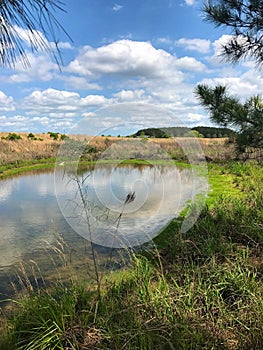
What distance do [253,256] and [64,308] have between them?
82.6 inches

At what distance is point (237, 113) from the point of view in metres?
3.95

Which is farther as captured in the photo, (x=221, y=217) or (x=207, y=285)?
(x=221, y=217)

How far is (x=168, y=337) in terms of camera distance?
2275mm

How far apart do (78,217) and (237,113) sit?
3185 mm

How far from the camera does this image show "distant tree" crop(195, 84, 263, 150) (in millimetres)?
3926

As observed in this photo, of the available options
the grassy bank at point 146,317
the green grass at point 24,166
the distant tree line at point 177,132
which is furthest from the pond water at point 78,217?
the green grass at point 24,166

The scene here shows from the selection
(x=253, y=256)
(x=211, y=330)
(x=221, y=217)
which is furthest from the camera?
(x=221, y=217)

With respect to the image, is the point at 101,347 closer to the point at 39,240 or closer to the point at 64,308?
the point at 64,308

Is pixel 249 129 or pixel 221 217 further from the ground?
pixel 249 129

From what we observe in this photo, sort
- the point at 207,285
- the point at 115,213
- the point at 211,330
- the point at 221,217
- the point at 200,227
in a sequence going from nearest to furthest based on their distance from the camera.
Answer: the point at 211,330, the point at 207,285, the point at 200,227, the point at 221,217, the point at 115,213


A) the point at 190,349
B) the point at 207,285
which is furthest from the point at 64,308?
the point at 207,285

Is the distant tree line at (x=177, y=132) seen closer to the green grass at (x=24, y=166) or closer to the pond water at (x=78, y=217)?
the pond water at (x=78, y=217)

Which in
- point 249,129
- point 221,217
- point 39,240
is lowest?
point 39,240

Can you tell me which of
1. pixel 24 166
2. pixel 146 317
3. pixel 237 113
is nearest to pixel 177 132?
pixel 237 113
